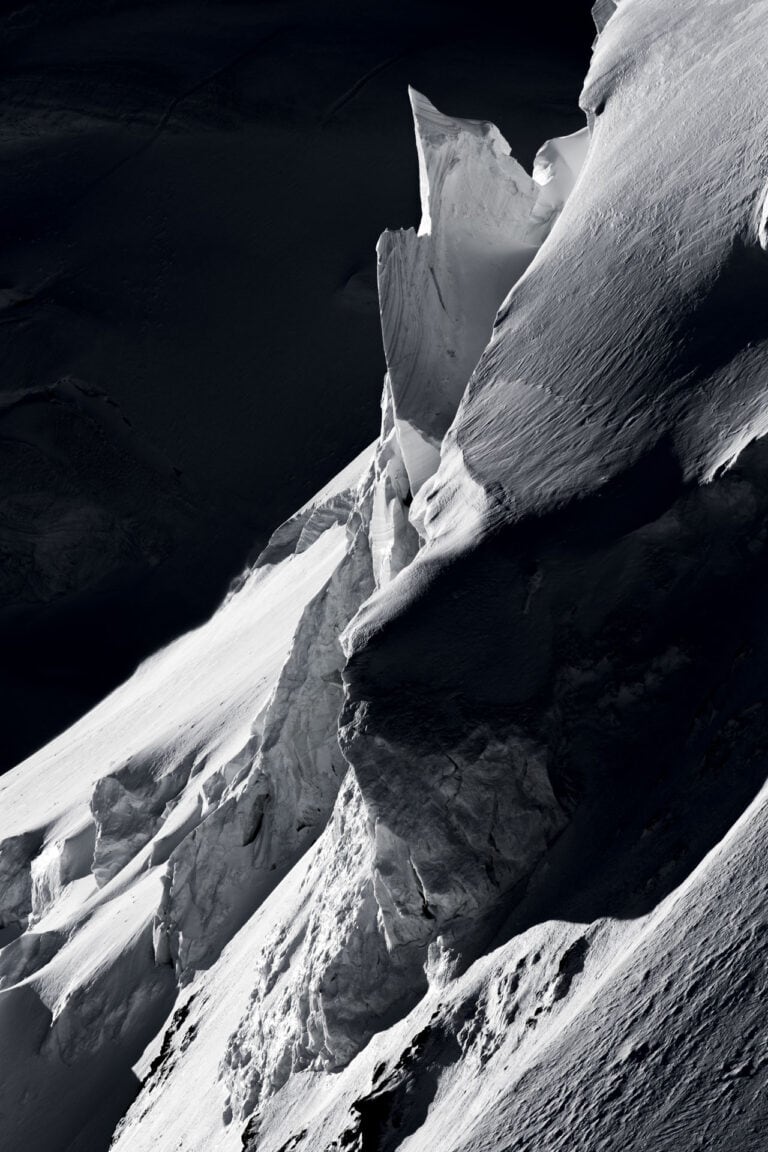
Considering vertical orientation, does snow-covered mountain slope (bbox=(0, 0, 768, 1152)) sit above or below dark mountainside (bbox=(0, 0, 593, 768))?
below

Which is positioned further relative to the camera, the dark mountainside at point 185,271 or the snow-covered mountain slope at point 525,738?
the dark mountainside at point 185,271

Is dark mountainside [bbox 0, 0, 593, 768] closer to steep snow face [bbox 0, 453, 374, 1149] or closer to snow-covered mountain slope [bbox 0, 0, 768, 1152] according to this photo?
steep snow face [bbox 0, 453, 374, 1149]

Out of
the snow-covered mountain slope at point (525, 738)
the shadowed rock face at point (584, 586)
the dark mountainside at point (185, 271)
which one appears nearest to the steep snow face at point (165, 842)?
the snow-covered mountain slope at point (525, 738)

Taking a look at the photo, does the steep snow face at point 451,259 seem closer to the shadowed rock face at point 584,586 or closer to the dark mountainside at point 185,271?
the shadowed rock face at point 584,586

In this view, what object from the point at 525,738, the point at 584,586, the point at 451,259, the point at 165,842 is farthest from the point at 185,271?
the point at 525,738

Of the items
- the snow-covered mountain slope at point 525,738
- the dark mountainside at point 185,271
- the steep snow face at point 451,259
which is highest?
the dark mountainside at point 185,271

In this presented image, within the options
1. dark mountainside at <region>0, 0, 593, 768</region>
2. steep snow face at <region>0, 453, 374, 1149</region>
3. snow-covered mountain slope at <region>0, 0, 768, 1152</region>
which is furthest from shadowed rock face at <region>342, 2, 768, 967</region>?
dark mountainside at <region>0, 0, 593, 768</region>
